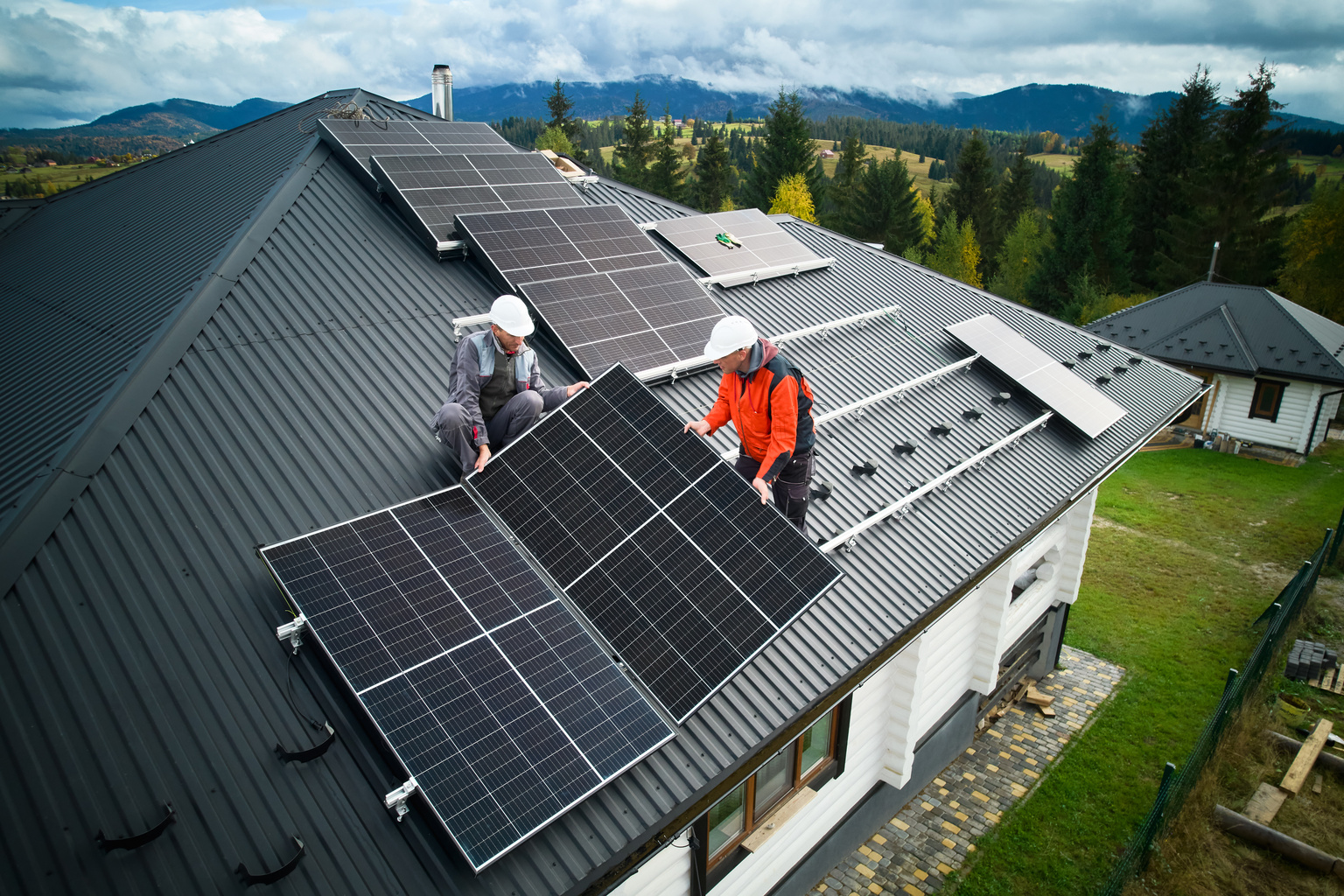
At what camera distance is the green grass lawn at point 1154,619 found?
1238 centimetres

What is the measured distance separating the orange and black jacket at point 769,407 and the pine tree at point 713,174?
65.8 m

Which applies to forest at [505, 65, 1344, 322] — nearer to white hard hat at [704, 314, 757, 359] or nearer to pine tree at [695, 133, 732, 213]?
pine tree at [695, 133, 732, 213]

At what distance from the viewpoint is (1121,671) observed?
17.3m

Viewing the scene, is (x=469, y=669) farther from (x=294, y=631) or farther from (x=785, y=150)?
(x=785, y=150)

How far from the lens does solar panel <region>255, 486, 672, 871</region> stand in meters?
5.43

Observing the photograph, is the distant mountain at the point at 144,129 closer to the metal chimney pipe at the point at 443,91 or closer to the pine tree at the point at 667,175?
the metal chimney pipe at the point at 443,91

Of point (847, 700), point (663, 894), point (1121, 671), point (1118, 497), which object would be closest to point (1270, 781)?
point (1121, 671)

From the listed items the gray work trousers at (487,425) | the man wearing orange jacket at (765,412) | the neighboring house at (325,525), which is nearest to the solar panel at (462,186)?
the neighboring house at (325,525)

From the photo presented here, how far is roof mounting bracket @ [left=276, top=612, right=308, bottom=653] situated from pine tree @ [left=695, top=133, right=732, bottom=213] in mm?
68604

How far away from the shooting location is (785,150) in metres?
66.6

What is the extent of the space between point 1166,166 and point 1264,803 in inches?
2258

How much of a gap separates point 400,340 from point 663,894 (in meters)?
7.29

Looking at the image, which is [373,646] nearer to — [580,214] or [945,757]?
[580,214]

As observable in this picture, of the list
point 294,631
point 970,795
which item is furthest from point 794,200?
point 294,631
